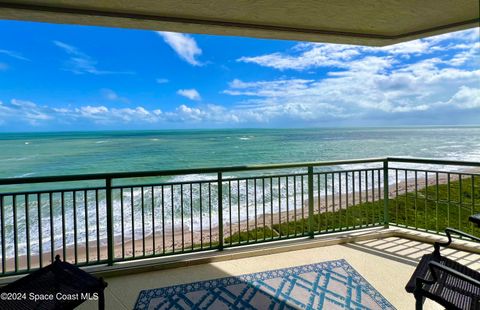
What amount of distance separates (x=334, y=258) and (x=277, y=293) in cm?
92

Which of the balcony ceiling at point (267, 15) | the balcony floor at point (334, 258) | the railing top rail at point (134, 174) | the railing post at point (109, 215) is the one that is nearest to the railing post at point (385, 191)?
the railing top rail at point (134, 174)

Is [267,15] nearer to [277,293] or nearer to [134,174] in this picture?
[134,174]

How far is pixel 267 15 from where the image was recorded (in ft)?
7.67

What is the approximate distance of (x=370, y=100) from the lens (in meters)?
35.9

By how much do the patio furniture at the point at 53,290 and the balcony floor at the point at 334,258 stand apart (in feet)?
1.61

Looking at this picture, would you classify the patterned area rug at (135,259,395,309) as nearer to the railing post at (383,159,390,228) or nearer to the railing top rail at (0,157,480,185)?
the railing top rail at (0,157,480,185)

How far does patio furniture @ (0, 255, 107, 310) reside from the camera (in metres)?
1.47

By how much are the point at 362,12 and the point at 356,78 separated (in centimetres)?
3778

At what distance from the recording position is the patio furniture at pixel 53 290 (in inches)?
57.8

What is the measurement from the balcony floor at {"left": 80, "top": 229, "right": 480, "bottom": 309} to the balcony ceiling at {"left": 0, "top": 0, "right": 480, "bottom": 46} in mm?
2283

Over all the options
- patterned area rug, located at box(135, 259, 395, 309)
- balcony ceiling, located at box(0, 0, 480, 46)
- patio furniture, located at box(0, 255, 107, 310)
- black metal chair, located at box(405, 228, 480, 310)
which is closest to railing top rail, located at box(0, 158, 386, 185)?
patio furniture, located at box(0, 255, 107, 310)

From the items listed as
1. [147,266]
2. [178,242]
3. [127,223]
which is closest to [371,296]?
[147,266]

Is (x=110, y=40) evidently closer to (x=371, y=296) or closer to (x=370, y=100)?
(x=370, y=100)

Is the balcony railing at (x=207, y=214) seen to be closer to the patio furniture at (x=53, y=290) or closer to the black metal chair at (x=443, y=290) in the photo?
the patio furniture at (x=53, y=290)
